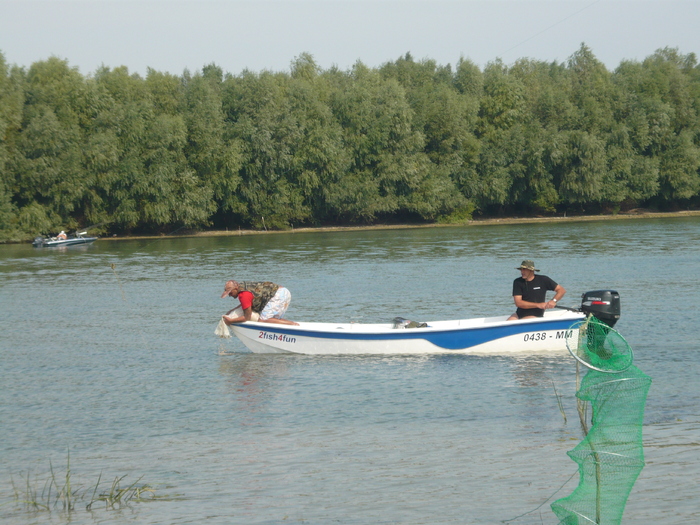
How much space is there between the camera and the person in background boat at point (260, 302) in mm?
15844

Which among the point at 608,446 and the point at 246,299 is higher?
the point at 246,299

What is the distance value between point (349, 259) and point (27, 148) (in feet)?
109

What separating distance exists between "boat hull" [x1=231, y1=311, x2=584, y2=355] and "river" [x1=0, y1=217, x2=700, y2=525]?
301mm

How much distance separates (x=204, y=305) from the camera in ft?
82.2

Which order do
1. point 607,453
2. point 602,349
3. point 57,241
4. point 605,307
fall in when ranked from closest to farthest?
point 607,453, point 602,349, point 605,307, point 57,241

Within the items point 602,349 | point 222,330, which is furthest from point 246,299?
point 602,349

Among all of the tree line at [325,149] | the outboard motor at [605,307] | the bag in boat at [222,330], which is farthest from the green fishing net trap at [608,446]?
the tree line at [325,149]

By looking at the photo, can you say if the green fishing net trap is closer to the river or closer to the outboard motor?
the river

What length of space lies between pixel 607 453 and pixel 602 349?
44.7 inches

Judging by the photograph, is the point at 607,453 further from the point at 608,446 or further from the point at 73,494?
the point at 73,494

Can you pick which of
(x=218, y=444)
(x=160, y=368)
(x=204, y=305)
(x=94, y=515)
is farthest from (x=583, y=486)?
(x=204, y=305)

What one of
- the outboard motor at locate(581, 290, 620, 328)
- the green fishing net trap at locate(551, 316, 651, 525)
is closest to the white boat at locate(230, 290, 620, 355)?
the outboard motor at locate(581, 290, 620, 328)

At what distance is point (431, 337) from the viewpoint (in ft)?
49.5

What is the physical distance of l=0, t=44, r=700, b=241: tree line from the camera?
Answer: 62.0 metres
